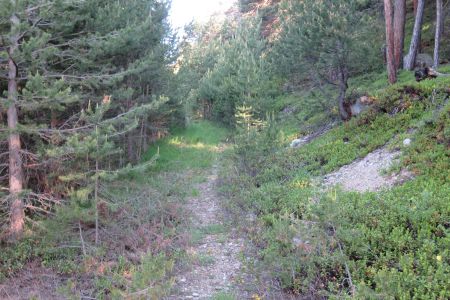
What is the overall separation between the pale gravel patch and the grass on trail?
24.0ft

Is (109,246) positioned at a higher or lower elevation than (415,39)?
lower

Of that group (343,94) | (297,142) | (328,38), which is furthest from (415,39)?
(297,142)

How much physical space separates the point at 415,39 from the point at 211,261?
12744 mm

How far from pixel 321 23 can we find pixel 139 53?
6661mm

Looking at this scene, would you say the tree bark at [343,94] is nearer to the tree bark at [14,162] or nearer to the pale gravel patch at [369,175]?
the pale gravel patch at [369,175]

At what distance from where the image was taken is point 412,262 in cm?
526

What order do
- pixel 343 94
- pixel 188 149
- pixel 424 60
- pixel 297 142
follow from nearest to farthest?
pixel 343 94 < pixel 297 142 < pixel 424 60 < pixel 188 149

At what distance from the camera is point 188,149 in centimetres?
2025

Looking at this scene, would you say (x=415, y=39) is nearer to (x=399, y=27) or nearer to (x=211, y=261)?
(x=399, y=27)

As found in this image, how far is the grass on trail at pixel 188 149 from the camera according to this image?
56.4 feet

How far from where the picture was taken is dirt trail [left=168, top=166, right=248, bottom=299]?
21.7 ft

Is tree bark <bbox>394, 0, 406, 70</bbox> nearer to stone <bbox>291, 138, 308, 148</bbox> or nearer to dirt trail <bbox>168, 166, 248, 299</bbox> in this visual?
Answer: stone <bbox>291, 138, 308, 148</bbox>

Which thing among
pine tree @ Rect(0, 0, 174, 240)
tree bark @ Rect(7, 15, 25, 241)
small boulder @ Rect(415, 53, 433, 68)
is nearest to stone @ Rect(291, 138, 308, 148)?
small boulder @ Rect(415, 53, 433, 68)

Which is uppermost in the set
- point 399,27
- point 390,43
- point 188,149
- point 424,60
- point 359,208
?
point 399,27
